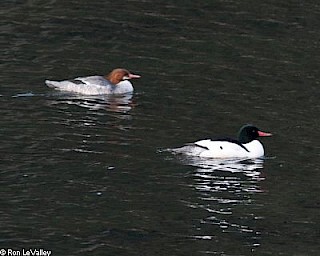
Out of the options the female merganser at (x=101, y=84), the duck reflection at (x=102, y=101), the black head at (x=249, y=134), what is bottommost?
the duck reflection at (x=102, y=101)

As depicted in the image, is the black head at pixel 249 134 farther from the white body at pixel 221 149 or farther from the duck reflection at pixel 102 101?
the duck reflection at pixel 102 101

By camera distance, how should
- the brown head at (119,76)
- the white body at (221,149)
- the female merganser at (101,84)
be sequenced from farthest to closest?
the brown head at (119,76), the female merganser at (101,84), the white body at (221,149)

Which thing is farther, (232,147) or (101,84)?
(101,84)

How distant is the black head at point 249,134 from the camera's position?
22.5 metres

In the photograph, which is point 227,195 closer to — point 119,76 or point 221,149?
point 221,149

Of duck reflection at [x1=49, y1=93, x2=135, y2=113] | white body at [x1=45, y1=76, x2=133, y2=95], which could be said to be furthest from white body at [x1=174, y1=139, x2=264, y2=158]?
white body at [x1=45, y1=76, x2=133, y2=95]

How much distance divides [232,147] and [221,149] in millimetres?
282

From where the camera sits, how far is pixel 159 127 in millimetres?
23516

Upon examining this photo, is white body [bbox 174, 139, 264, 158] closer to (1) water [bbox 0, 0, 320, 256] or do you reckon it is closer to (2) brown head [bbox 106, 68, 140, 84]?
(1) water [bbox 0, 0, 320, 256]

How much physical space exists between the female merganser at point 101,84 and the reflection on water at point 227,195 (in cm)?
574

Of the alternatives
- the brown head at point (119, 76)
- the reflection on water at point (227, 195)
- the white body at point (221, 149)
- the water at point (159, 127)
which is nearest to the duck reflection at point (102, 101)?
the water at point (159, 127)

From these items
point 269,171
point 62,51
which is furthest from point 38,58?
point 269,171

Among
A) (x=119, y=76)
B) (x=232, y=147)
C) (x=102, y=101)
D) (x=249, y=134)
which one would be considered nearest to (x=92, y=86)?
(x=102, y=101)

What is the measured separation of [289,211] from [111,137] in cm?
499
